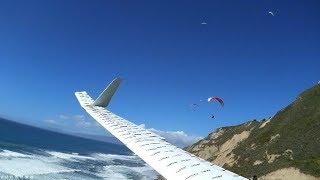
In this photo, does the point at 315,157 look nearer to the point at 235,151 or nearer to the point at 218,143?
the point at 235,151

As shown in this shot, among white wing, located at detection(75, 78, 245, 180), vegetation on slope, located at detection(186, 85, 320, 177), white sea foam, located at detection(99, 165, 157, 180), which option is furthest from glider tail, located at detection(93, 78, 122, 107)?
white sea foam, located at detection(99, 165, 157, 180)

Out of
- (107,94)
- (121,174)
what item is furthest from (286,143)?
(121,174)

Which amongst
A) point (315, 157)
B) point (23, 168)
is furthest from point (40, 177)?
point (315, 157)

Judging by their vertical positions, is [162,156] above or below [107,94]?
below

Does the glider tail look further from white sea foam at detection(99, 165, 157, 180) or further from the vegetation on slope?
white sea foam at detection(99, 165, 157, 180)

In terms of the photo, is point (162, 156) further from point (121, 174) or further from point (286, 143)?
point (121, 174)

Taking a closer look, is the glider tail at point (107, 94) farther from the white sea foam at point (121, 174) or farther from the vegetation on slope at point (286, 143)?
the white sea foam at point (121, 174)
